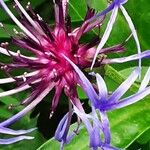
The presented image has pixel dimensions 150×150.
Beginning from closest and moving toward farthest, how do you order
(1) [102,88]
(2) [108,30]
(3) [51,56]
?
(1) [102,88], (2) [108,30], (3) [51,56]

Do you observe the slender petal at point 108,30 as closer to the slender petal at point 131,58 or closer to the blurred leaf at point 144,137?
the slender petal at point 131,58

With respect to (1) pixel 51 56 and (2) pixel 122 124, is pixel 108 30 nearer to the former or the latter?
(1) pixel 51 56

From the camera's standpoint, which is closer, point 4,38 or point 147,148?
point 147,148

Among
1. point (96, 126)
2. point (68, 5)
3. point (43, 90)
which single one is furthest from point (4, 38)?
point (96, 126)

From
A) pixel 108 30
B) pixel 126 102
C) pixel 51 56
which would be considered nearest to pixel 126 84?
pixel 126 102

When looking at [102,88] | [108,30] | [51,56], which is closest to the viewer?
[102,88]

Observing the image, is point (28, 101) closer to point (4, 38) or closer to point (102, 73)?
point (102, 73)

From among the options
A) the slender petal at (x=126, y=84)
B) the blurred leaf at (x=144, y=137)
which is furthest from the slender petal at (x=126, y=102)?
the blurred leaf at (x=144, y=137)

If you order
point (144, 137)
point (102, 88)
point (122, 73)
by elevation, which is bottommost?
point (144, 137)
